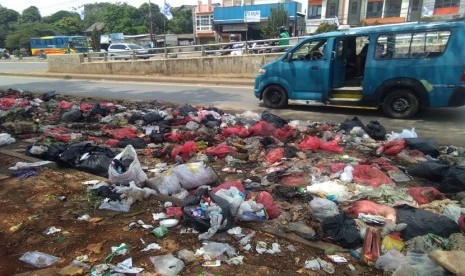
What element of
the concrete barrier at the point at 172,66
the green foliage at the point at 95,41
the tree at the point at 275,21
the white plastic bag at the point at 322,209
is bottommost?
the white plastic bag at the point at 322,209

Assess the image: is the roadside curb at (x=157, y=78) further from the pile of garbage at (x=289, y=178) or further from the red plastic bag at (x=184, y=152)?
the red plastic bag at (x=184, y=152)

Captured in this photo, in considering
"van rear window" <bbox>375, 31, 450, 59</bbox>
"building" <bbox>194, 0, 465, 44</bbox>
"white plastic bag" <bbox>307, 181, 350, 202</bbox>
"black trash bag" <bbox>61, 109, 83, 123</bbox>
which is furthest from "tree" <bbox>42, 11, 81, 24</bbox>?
"white plastic bag" <bbox>307, 181, 350, 202</bbox>

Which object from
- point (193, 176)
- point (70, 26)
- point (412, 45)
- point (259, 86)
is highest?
point (70, 26)

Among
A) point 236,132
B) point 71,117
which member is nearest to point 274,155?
point 236,132

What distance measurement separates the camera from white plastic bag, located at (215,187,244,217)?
348 centimetres

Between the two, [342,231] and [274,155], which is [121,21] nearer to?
[274,155]

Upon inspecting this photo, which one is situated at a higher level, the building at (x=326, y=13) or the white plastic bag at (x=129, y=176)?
the building at (x=326, y=13)

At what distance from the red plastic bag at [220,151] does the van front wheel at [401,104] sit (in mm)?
4060

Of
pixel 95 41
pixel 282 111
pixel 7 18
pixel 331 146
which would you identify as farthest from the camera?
pixel 7 18

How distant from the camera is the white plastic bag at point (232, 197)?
3.48 metres

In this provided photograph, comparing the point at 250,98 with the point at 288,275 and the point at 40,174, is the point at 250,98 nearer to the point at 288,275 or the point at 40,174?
the point at 40,174

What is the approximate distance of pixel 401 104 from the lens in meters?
7.63

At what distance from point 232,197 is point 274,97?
237 inches

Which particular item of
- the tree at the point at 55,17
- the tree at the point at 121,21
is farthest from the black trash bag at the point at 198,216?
the tree at the point at 55,17
